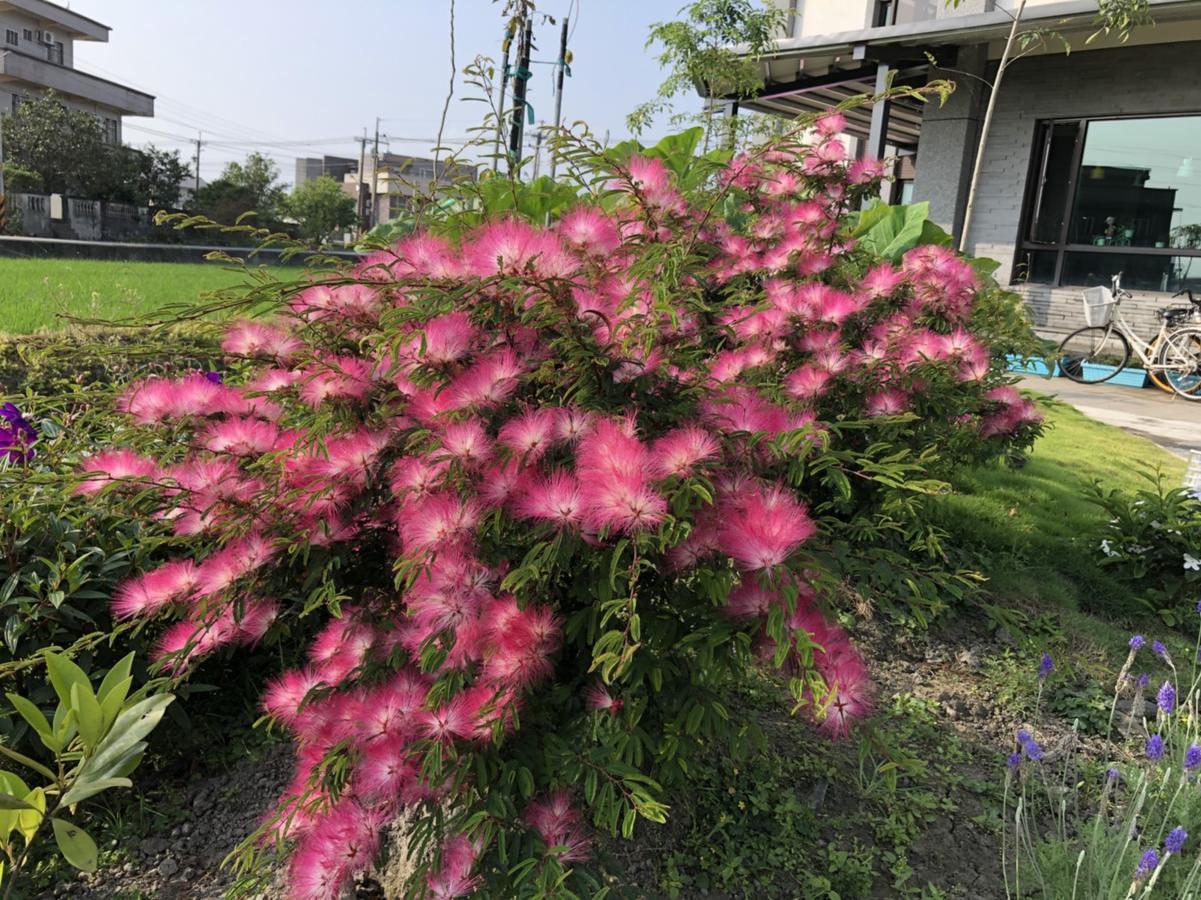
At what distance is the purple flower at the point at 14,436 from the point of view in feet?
5.47

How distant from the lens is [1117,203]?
30.8ft

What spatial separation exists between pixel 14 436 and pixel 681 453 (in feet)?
4.95

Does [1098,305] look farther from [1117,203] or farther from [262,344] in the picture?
[262,344]

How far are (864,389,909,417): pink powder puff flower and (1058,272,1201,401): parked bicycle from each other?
6736mm

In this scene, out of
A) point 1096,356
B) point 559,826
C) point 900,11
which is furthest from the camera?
point 900,11

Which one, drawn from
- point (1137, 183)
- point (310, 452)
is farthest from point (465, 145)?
point (1137, 183)

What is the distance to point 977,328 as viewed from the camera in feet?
9.07

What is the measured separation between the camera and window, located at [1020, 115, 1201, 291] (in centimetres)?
901

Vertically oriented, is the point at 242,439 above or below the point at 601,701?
above

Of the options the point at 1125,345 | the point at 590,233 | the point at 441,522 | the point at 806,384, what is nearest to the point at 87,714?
the point at 441,522

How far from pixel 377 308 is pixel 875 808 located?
1.48m

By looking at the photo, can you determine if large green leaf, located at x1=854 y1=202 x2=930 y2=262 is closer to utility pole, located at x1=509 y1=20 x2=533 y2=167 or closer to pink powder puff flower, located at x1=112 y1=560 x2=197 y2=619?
utility pole, located at x1=509 y1=20 x2=533 y2=167

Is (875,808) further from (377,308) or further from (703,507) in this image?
(377,308)

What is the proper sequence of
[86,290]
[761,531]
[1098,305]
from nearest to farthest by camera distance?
[761,531] → [86,290] → [1098,305]
